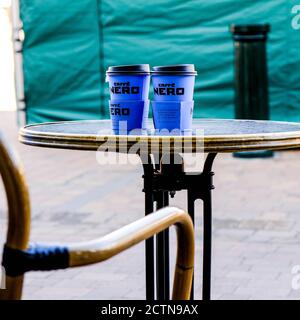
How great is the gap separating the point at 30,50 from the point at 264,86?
9.44ft

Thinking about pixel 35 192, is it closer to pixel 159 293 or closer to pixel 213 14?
pixel 213 14

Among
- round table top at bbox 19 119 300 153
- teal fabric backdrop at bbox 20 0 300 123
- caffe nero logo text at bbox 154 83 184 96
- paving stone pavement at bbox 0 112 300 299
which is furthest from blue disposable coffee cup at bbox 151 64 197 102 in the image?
teal fabric backdrop at bbox 20 0 300 123

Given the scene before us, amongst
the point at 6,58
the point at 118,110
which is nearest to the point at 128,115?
the point at 118,110

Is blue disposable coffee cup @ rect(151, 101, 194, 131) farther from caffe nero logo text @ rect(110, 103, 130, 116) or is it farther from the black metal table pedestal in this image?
the black metal table pedestal

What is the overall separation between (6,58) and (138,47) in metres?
11.7

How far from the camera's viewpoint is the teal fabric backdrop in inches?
323

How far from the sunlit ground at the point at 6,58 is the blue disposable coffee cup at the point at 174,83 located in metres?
12.4

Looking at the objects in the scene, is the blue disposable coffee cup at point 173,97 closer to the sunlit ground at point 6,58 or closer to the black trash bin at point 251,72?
the black trash bin at point 251,72

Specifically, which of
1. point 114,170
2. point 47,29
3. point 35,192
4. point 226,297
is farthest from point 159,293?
point 47,29

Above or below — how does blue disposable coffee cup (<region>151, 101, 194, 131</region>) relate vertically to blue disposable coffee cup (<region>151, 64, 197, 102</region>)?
below

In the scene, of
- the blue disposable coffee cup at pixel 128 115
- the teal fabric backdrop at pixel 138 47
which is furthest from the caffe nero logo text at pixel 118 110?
the teal fabric backdrop at pixel 138 47

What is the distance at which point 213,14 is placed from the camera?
329 inches

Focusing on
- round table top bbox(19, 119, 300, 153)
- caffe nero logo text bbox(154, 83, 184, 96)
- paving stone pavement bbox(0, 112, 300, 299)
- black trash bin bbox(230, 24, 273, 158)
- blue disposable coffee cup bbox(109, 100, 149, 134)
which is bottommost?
paving stone pavement bbox(0, 112, 300, 299)

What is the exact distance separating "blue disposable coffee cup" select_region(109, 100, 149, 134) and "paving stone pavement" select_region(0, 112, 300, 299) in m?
0.32
